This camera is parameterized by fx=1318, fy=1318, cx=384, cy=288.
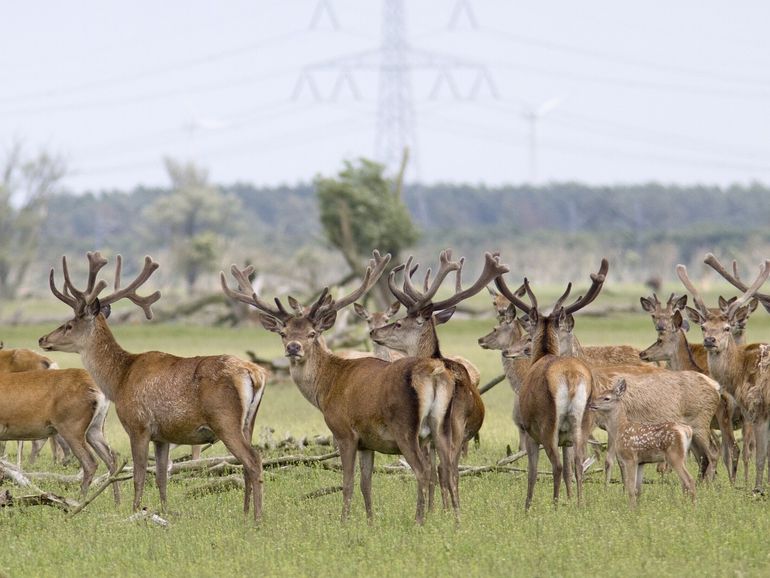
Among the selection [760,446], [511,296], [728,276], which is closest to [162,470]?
[511,296]

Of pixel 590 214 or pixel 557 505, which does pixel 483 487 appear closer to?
pixel 557 505

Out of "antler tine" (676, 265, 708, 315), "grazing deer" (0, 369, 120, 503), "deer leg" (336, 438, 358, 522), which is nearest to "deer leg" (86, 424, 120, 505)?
"grazing deer" (0, 369, 120, 503)

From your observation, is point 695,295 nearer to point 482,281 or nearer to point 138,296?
point 482,281

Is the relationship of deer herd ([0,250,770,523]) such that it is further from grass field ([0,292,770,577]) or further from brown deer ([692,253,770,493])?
grass field ([0,292,770,577])

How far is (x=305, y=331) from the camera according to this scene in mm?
10086

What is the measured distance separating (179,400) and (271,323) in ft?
3.38

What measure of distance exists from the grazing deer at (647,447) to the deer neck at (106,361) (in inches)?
148

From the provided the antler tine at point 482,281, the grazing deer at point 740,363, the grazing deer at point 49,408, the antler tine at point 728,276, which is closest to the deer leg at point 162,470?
the grazing deer at point 49,408

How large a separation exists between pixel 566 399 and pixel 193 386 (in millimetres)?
2765

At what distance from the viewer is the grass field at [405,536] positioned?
7.72 m

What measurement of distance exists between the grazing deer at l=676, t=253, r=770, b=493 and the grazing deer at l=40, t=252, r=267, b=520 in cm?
383

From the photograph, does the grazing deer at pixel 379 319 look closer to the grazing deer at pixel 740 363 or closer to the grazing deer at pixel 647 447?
the grazing deer at pixel 740 363

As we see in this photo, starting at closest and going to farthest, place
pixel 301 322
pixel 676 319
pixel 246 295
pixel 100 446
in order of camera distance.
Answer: pixel 301 322
pixel 246 295
pixel 100 446
pixel 676 319

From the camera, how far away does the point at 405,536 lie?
332 inches
